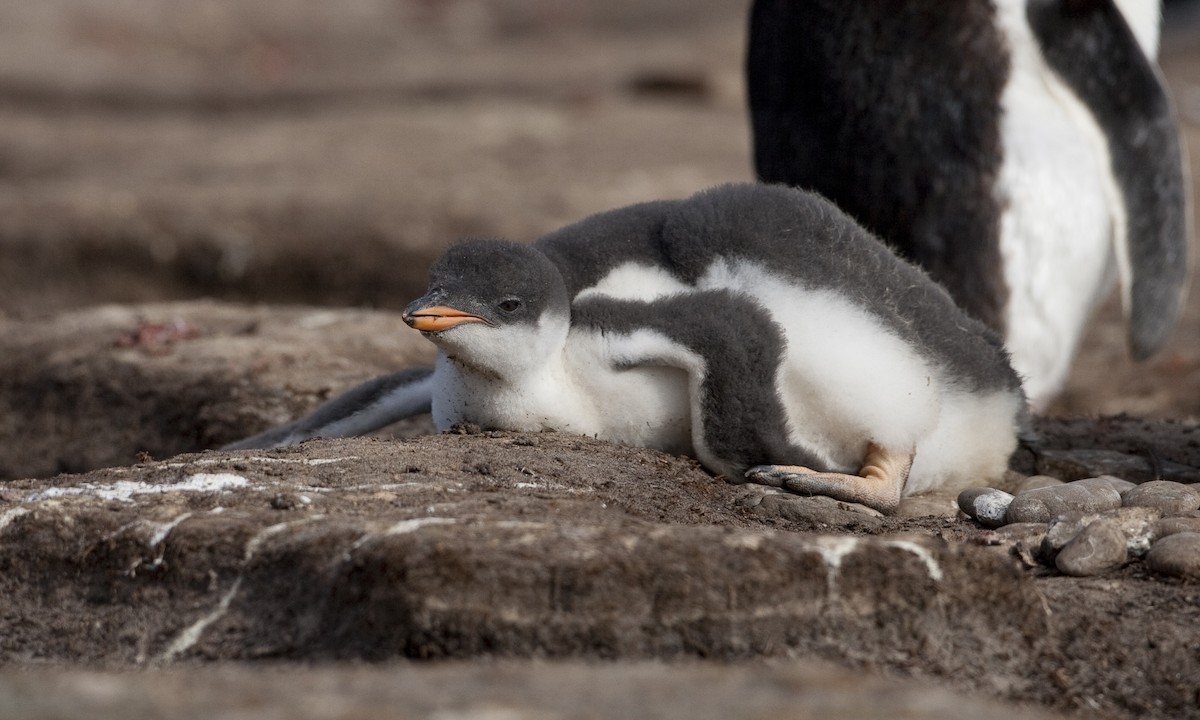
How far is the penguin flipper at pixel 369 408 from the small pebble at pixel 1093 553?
5.13ft

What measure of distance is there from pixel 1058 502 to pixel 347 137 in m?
8.45

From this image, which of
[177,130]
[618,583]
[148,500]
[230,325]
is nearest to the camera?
[618,583]

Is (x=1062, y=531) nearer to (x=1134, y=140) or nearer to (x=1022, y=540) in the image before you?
(x=1022, y=540)

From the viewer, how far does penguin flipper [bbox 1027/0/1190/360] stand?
16.6ft

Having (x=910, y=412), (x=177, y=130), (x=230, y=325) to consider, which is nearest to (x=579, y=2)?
(x=177, y=130)

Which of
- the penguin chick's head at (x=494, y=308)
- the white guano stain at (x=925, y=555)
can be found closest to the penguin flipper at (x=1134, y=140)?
the penguin chick's head at (x=494, y=308)

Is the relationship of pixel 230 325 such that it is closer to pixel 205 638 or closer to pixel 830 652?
pixel 205 638

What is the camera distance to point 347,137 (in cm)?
1084

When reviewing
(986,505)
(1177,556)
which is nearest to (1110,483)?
(986,505)

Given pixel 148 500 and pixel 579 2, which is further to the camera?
pixel 579 2

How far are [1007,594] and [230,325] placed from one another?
11.8 ft

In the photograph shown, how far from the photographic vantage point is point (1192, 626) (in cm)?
255

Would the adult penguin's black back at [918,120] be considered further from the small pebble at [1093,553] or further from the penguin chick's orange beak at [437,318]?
the penguin chick's orange beak at [437,318]

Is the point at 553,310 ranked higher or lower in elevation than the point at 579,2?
lower
